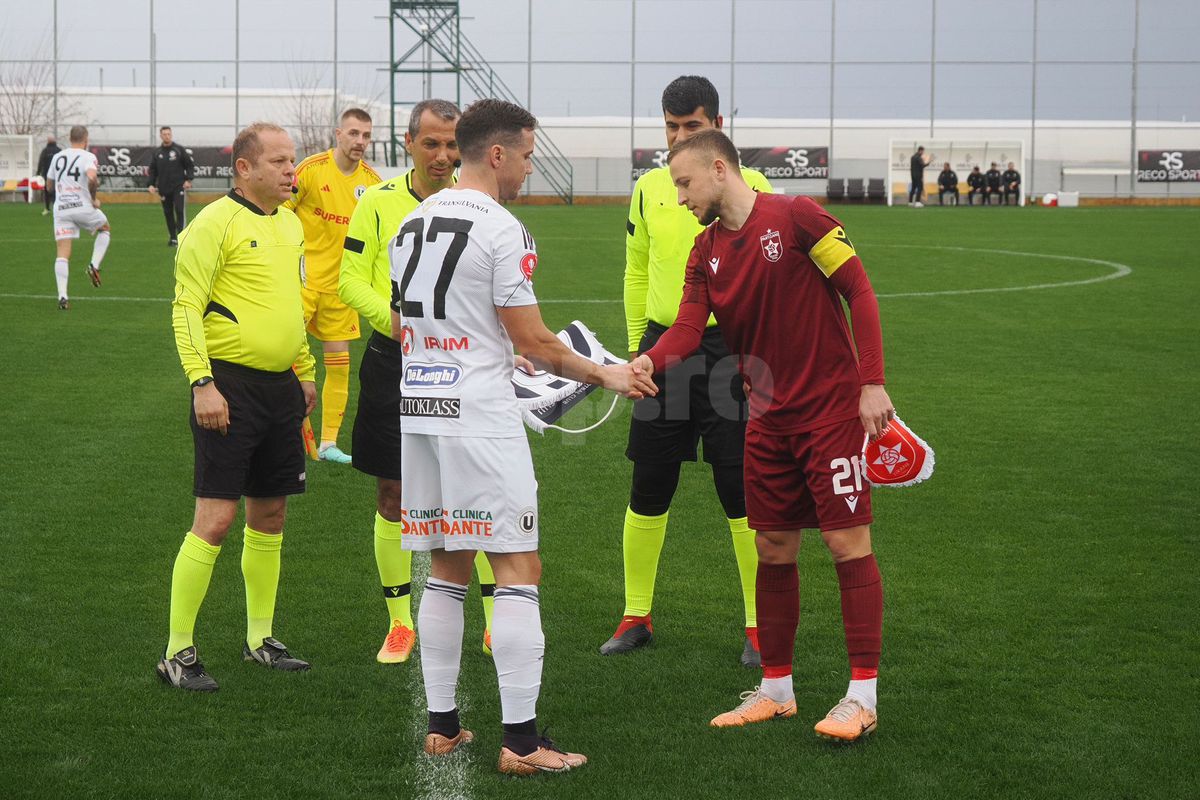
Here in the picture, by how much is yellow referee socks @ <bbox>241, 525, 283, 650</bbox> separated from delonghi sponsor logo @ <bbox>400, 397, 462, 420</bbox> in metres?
1.43

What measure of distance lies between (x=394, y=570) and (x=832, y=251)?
2.36 meters

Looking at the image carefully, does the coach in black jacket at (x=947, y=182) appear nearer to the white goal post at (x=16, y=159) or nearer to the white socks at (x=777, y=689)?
the white goal post at (x=16, y=159)

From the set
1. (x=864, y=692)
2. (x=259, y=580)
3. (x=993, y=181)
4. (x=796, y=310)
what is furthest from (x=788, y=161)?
(x=864, y=692)

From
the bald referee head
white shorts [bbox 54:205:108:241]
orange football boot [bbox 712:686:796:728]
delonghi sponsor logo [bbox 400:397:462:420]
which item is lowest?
orange football boot [bbox 712:686:796:728]

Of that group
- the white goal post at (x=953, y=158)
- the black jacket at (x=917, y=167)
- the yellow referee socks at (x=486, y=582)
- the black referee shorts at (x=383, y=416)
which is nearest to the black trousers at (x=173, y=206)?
the black referee shorts at (x=383, y=416)

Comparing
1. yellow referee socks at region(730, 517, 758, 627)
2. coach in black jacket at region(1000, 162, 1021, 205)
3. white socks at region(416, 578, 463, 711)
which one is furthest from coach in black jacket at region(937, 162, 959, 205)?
white socks at region(416, 578, 463, 711)

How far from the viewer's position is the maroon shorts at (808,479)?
4461 mm

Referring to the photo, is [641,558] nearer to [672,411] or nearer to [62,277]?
[672,411]

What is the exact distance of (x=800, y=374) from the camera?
14.9 feet

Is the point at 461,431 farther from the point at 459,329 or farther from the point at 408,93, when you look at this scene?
the point at 408,93

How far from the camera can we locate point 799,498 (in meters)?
4.63

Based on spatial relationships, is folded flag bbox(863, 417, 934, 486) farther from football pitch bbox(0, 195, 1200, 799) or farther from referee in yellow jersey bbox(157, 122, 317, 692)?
referee in yellow jersey bbox(157, 122, 317, 692)

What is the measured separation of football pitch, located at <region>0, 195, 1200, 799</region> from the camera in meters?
4.22

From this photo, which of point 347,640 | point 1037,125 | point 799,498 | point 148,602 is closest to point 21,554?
point 148,602
